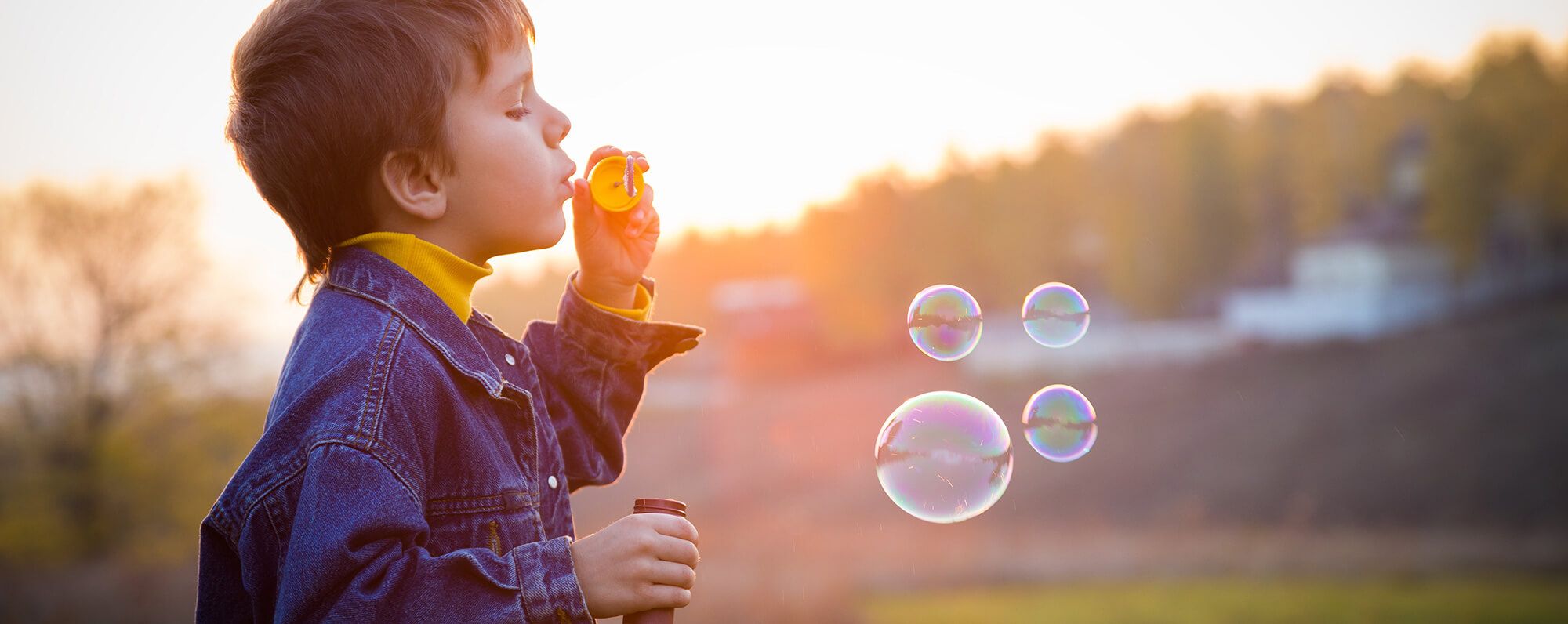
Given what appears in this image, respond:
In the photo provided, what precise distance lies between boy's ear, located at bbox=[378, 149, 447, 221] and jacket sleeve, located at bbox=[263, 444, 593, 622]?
1.37 feet

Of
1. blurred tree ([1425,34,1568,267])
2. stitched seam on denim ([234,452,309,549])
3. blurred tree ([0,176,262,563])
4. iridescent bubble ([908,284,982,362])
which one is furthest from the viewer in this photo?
blurred tree ([1425,34,1568,267])

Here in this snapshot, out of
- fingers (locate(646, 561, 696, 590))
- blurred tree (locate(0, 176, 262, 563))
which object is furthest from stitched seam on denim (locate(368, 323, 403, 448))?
blurred tree (locate(0, 176, 262, 563))

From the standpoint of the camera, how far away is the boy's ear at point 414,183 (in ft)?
5.14

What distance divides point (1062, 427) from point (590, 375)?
2365 millimetres

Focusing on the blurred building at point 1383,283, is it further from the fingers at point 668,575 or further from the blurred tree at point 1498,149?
the fingers at point 668,575

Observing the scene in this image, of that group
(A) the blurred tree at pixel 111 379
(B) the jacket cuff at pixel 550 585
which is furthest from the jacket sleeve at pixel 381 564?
(A) the blurred tree at pixel 111 379

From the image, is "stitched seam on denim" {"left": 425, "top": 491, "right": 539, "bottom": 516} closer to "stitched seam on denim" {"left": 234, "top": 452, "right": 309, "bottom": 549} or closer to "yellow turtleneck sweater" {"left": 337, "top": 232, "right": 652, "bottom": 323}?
"stitched seam on denim" {"left": 234, "top": 452, "right": 309, "bottom": 549}

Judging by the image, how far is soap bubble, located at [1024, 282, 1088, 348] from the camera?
4.03 meters

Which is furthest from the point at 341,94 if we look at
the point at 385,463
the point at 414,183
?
the point at 385,463

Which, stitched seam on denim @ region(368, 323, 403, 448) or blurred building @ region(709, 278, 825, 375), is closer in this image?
stitched seam on denim @ region(368, 323, 403, 448)

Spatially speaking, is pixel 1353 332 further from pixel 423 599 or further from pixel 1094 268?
pixel 423 599

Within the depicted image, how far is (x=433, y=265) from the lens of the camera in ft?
Answer: 5.23

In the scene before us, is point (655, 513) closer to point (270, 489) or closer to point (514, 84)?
point (270, 489)

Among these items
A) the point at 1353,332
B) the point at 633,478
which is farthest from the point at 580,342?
the point at 1353,332
